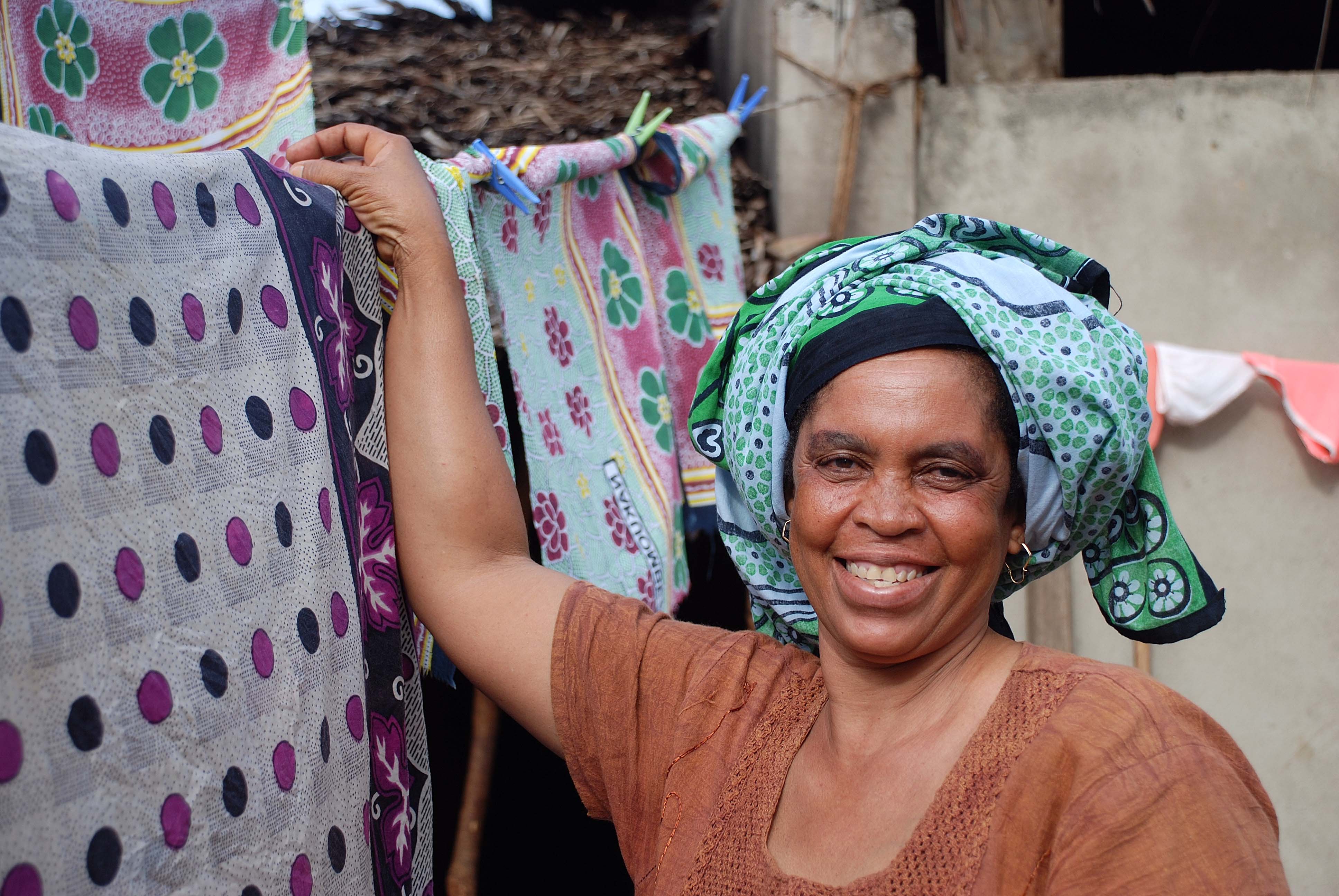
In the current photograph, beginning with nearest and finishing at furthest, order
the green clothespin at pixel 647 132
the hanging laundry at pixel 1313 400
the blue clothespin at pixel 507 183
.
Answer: the blue clothespin at pixel 507 183, the green clothespin at pixel 647 132, the hanging laundry at pixel 1313 400

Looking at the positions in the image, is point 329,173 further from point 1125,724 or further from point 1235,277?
point 1235,277

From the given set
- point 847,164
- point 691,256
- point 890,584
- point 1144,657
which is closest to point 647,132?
point 691,256

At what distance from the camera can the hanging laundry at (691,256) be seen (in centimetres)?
266

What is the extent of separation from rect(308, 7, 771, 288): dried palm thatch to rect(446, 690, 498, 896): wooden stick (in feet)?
5.32

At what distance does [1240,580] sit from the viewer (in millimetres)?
3500

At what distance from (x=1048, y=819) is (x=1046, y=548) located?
46 centimetres

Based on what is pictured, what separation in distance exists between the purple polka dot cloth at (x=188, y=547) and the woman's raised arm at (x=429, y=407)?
0.07m

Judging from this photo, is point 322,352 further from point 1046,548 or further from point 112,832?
point 1046,548

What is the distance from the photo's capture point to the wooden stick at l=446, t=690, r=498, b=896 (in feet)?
9.70

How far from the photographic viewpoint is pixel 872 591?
5.07 ft

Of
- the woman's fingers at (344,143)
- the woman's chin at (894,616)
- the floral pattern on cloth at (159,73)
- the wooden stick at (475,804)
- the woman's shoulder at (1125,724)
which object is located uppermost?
the floral pattern on cloth at (159,73)

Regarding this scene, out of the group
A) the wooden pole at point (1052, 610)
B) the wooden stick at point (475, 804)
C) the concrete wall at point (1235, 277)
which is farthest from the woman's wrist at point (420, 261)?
the wooden pole at point (1052, 610)

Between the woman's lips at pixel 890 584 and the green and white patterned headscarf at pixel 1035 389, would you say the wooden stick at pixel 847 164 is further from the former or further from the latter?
the woman's lips at pixel 890 584

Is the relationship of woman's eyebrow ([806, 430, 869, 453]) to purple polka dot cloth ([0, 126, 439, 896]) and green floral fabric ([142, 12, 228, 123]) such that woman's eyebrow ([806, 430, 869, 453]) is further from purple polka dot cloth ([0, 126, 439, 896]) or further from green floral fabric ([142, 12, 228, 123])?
green floral fabric ([142, 12, 228, 123])
